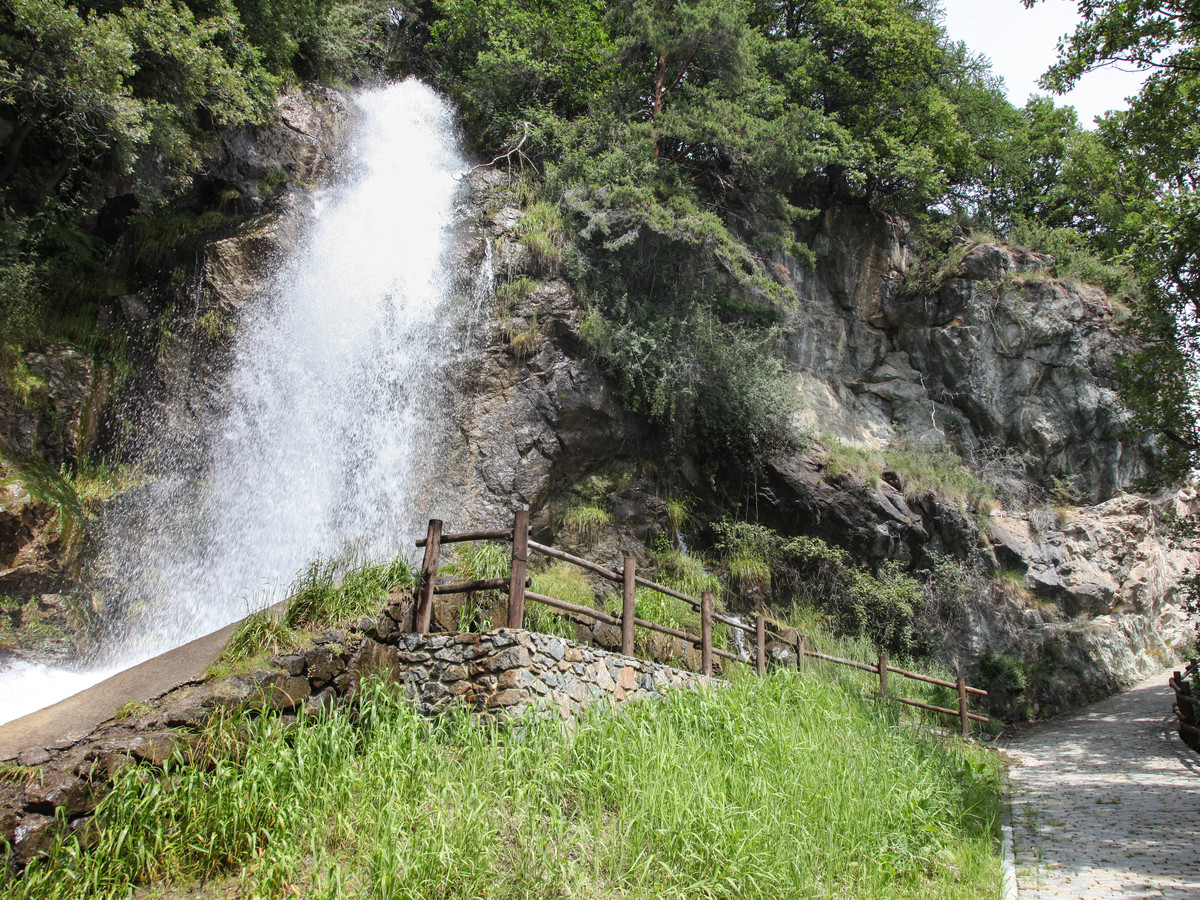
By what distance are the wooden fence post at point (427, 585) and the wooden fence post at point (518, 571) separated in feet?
2.42

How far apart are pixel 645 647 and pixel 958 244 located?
16.8m

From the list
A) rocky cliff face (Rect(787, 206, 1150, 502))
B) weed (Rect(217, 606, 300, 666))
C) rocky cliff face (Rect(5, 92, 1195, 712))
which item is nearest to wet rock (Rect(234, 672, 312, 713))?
weed (Rect(217, 606, 300, 666))

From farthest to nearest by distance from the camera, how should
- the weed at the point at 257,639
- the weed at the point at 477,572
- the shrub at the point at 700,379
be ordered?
the shrub at the point at 700,379
the weed at the point at 477,572
the weed at the point at 257,639

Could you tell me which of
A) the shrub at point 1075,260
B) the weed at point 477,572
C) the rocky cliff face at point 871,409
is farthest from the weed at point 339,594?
the shrub at point 1075,260

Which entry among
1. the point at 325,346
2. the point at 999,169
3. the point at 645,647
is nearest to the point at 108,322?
the point at 325,346

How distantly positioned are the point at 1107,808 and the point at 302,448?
36.9ft

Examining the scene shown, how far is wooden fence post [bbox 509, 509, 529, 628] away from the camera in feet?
21.4

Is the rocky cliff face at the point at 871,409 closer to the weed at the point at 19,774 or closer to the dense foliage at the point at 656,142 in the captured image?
the dense foliage at the point at 656,142

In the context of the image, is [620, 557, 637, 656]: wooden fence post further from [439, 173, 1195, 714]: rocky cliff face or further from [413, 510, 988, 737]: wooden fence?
[439, 173, 1195, 714]: rocky cliff face

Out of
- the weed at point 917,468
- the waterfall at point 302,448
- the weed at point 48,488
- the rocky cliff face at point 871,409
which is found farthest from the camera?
the weed at point 917,468

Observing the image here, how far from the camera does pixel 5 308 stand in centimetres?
1153

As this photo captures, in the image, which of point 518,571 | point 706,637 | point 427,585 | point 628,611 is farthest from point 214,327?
point 706,637

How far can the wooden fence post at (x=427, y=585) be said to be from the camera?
6.88 metres

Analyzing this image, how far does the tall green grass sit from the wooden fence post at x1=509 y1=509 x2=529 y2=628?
3.22 feet
